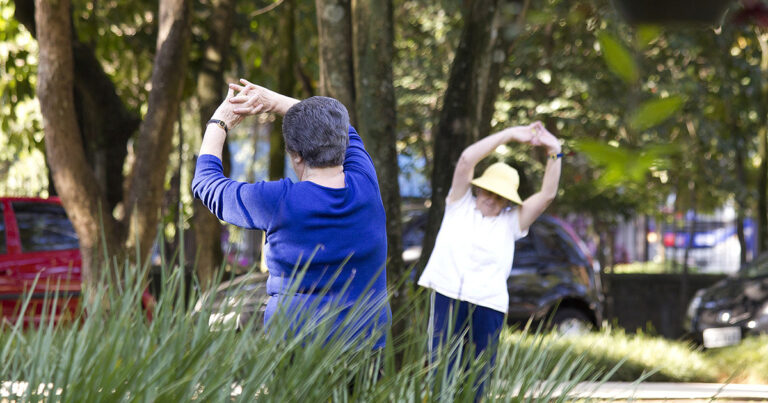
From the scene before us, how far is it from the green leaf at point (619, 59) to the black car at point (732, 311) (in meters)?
10.1

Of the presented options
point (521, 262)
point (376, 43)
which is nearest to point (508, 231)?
point (376, 43)

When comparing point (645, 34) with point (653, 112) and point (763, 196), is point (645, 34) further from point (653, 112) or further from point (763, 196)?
point (763, 196)

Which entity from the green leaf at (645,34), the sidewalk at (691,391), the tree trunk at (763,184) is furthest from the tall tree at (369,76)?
the tree trunk at (763,184)

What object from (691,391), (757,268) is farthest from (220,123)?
(757,268)

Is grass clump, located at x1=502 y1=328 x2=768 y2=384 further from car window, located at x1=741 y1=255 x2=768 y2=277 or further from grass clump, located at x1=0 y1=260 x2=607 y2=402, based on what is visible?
grass clump, located at x1=0 y1=260 x2=607 y2=402

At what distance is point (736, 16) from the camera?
132cm

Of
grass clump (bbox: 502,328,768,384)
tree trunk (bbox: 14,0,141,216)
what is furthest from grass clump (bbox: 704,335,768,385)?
tree trunk (bbox: 14,0,141,216)

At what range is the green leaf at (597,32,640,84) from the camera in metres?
1.23

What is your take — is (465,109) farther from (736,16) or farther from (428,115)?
(428,115)

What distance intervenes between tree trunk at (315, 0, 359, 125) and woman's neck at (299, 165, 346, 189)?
332 centimetres

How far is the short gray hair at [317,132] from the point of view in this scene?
11.8 feet

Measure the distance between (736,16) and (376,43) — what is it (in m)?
5.62

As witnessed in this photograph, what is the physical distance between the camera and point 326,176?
3666mm

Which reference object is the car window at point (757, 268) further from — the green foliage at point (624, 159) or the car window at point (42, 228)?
the green foliage at point (624, 159)
